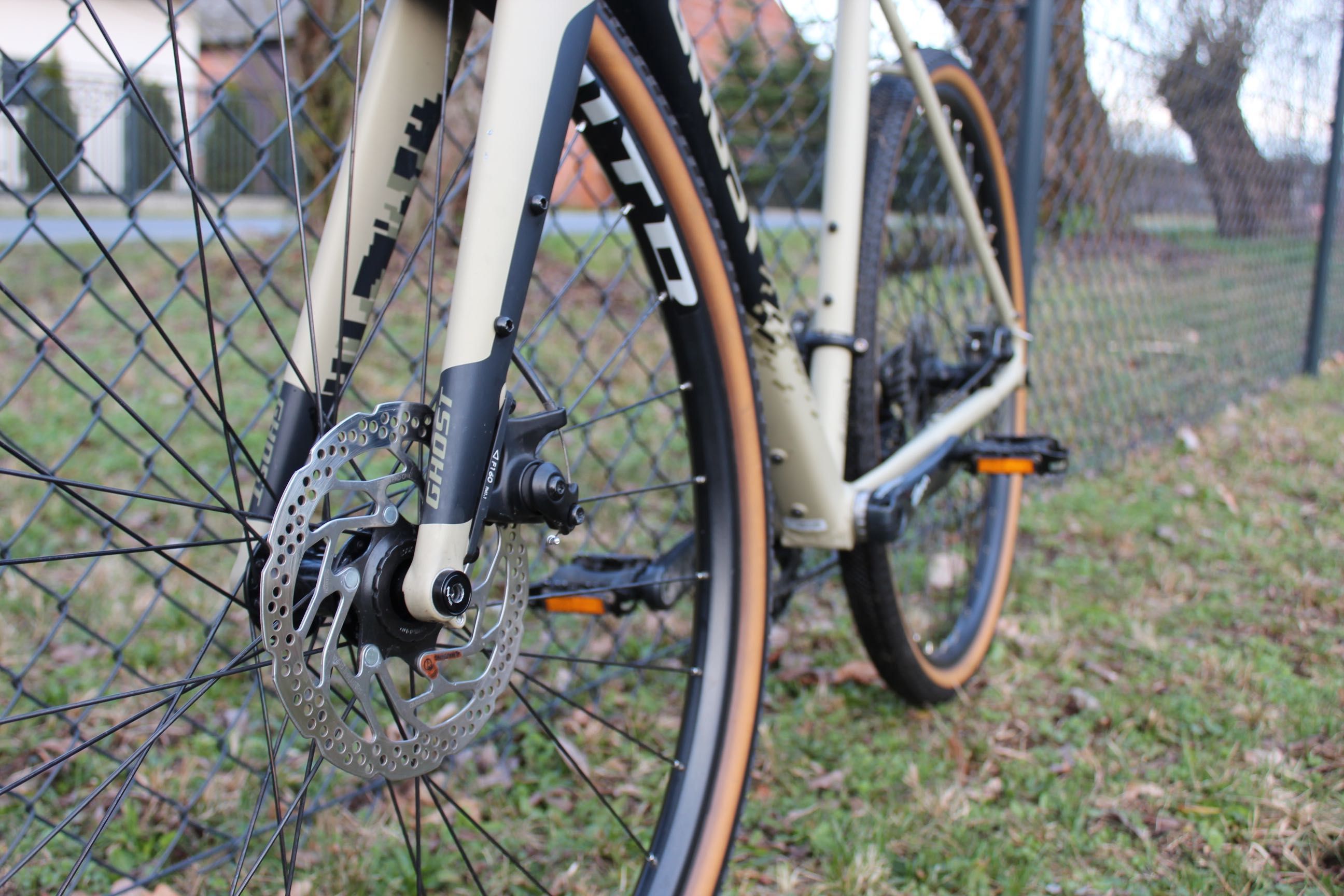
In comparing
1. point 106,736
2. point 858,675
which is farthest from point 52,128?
point 106,736

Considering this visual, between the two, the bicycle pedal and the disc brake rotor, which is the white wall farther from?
the disc brake rotor

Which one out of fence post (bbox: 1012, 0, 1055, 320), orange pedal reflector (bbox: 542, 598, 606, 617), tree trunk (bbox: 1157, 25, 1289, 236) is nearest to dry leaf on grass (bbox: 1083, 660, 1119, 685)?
fence post (bbox: 1012, 0, 1055, 320)

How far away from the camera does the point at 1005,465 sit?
1.77 metres

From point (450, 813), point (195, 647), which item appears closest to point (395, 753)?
point (450, 813)

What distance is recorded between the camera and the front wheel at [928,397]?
1.58m

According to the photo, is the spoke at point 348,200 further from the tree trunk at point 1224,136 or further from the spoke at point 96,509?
the tree trunk at point 1224,136

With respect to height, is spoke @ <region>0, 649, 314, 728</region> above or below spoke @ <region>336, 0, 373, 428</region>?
below

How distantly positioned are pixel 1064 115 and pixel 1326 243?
7.47 ft

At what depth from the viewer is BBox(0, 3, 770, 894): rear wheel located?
85cm

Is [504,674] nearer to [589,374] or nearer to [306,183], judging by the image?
[589,374]

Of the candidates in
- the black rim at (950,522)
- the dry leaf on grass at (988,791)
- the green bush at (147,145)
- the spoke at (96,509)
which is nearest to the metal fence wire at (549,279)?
the spoke at (96,509)

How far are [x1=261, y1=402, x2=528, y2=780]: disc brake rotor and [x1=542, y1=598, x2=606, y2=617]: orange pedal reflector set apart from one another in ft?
0.81

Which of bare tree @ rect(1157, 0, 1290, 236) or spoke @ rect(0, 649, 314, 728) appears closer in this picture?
spoke @ rect(0, 649, 314, 728)

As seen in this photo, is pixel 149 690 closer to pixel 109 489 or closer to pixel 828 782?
pixel 109 489
